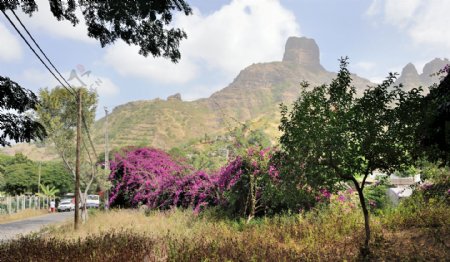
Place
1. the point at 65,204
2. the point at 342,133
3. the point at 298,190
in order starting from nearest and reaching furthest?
the point at 342,133, the point at 298,190, the point at 65,204

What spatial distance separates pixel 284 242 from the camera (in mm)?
11617

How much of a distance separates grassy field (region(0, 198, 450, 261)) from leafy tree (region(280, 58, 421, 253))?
1.39m

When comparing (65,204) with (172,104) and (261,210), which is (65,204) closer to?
(261,210)

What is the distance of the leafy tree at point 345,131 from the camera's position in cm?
854

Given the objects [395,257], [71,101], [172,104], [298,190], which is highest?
[172,104]

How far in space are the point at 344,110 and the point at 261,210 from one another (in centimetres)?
946

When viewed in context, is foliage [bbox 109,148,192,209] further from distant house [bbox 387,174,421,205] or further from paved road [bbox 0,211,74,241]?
distant house [bbox 387,174,421,205]

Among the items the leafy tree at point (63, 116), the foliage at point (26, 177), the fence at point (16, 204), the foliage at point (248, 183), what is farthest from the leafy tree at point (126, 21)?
the foliage at point (26, 177)

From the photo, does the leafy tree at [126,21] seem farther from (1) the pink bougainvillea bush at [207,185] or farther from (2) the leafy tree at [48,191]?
(2) the leafy tree at [48,191]

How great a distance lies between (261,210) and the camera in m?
17.7

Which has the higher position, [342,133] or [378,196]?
[342,133]

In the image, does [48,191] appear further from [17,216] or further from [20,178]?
[17,216]

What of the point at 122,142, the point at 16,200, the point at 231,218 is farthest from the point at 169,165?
the point at 122,142

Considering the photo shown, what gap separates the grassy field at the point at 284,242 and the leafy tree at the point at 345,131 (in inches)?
54.6
